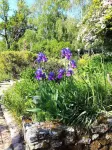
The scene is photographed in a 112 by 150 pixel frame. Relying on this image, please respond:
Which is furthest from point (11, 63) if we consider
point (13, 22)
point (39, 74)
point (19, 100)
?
point (13, 22)

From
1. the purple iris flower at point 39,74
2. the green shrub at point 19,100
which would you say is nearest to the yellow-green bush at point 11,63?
the green shrub at point 19,100

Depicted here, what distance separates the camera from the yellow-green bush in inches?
675

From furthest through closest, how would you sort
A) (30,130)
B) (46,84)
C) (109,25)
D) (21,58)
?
(21,58) < (109,25) < (46,84) < (30,130)

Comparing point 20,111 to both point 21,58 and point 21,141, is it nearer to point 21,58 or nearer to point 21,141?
point 21,141

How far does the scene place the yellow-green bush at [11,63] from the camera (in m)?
17.1

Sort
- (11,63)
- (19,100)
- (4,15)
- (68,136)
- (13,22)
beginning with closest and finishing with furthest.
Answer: (68,136), (19,100), (11,63), (4,15), (13,22)

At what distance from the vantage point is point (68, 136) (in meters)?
4.15

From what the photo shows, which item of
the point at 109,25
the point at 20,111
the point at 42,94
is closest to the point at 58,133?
the point at 42,94

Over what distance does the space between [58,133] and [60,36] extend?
27741 millimetres

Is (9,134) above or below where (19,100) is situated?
below

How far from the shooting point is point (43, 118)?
15.0 ft

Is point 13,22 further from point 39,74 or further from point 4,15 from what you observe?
point 39,74

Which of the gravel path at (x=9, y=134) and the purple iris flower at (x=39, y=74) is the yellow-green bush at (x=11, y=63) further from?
the purple iris flower at (x=39, y=74)

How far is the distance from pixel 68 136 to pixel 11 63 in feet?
45.5
